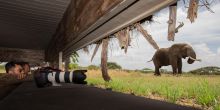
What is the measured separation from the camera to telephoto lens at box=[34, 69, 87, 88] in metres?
2.72

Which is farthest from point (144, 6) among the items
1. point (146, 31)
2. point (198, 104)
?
point (146, 31)

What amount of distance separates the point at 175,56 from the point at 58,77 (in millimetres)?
10920

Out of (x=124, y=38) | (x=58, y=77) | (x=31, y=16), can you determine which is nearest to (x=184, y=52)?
(x=124, y=38)

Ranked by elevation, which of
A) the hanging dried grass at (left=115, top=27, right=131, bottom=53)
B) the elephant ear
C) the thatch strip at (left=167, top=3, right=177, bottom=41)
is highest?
the elephant ear

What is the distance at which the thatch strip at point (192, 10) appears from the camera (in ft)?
6.55

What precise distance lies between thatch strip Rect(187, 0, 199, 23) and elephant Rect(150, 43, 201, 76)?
10.2 meters

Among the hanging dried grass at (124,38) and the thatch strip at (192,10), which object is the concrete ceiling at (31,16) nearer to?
the hanging dried grass at (124,38)

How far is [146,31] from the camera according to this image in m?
5.32

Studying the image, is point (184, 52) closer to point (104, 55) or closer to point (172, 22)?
point (104, 55)

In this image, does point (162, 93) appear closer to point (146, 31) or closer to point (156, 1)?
point (146, 31)

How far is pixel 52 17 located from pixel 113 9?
2957 mm

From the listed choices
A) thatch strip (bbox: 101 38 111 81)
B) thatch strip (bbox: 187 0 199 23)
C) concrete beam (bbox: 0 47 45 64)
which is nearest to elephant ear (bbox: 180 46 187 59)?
thatch strip (bbox: 101 38 111 81)

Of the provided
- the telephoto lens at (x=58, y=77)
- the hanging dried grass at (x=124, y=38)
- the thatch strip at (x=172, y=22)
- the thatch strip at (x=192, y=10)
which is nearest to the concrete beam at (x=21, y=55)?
the hanging dried grass at (x=124, y=38)

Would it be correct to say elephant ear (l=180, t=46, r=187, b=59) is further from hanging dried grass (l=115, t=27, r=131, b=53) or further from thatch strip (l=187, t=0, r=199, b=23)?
thatch strip (l=187, t=0, r=199, b=23)
